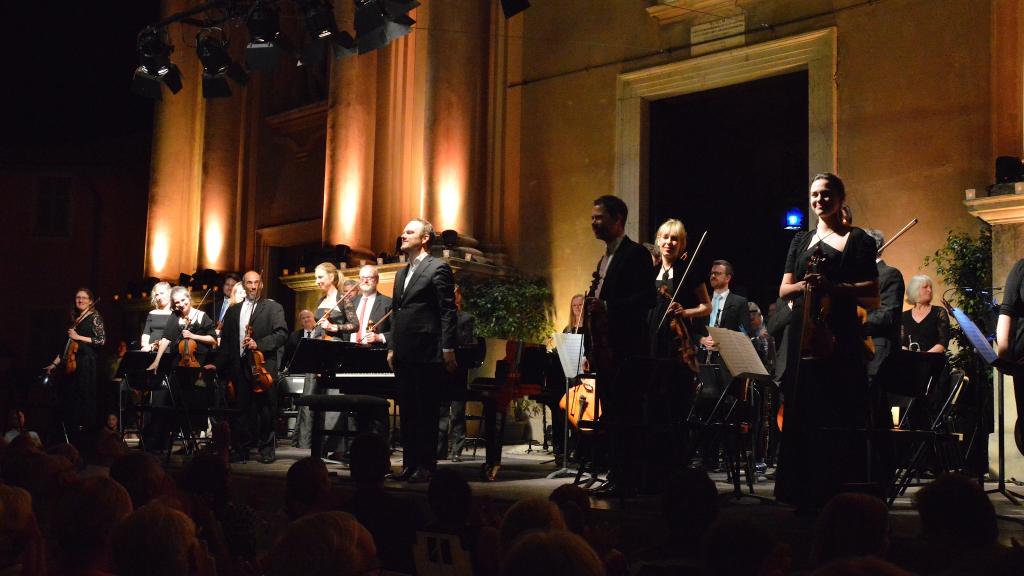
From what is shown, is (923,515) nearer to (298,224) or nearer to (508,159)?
(508,159)

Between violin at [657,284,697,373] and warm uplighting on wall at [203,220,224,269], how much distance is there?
12672mm

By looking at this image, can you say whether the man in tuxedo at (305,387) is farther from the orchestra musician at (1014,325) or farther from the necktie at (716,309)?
the orchestra musician at (1014,325)

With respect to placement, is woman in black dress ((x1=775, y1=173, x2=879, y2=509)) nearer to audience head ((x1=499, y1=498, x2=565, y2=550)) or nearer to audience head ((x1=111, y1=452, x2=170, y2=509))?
audience head ((x1=499, y1=498, x2=565, y2=550))

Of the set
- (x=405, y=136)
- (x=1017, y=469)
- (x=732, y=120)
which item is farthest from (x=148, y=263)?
(x=1017, y=469)

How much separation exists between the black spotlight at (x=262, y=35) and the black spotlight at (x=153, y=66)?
5.14 feet

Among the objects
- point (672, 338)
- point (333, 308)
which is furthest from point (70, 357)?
point (672, 338)

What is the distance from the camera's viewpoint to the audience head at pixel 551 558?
172cm

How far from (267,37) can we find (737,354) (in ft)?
22.8

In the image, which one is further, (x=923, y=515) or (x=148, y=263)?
(x=148, y=263)

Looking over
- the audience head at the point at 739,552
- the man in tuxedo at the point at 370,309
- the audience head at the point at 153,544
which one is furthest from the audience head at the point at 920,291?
the audience head at the point at 153,544

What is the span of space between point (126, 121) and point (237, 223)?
Result: 7889 millimetres

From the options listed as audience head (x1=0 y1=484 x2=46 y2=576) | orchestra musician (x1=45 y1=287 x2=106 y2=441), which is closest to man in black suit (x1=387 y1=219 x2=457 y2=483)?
audience head (x1=0 y1=484 x2=46 y2=576)

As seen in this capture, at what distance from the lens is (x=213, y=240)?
1775 cm

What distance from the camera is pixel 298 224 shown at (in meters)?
17.6
